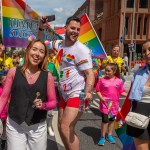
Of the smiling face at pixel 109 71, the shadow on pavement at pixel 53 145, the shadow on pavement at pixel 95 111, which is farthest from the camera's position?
the shadow on pavement at pixel 95 111

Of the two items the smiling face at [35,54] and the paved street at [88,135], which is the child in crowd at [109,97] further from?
the smiling face at [35,54]

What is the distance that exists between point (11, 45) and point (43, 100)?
Result: 2491 mm

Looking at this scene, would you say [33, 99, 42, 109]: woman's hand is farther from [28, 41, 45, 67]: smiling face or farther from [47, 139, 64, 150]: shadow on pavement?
[47, 139, 64, 150]: shadow on pavement

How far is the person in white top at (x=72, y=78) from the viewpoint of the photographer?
3.54m

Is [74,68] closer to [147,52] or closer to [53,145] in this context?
[147,52]

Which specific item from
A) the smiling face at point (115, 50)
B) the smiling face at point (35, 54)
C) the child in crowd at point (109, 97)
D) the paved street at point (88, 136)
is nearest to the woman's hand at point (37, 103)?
the smiling face at point (35, 54)

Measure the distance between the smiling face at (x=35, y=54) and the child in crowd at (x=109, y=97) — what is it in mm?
2388

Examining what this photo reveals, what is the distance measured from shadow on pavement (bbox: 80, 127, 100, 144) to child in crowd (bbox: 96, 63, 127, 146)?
0.69ft

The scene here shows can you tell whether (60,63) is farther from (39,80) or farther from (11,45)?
(11,45)

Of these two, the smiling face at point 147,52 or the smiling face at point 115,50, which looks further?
the smiling face at point 115,50

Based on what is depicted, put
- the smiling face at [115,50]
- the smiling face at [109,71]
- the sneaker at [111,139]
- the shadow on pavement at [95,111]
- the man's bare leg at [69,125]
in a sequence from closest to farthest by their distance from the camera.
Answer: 1. the man's bare leg at [69,125]
2. the sneaker at [111,139]
3. the smiling face at [109,71]
4. the smiling face at [115,50]
5. the shadow on pavement at [95,111]

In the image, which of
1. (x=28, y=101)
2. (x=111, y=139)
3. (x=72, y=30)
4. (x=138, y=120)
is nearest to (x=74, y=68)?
(x=72, y=30)

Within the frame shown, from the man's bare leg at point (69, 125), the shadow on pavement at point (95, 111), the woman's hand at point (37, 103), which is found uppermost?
the woman's hand at point (37, 103)

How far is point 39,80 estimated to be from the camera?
9.42 feet
